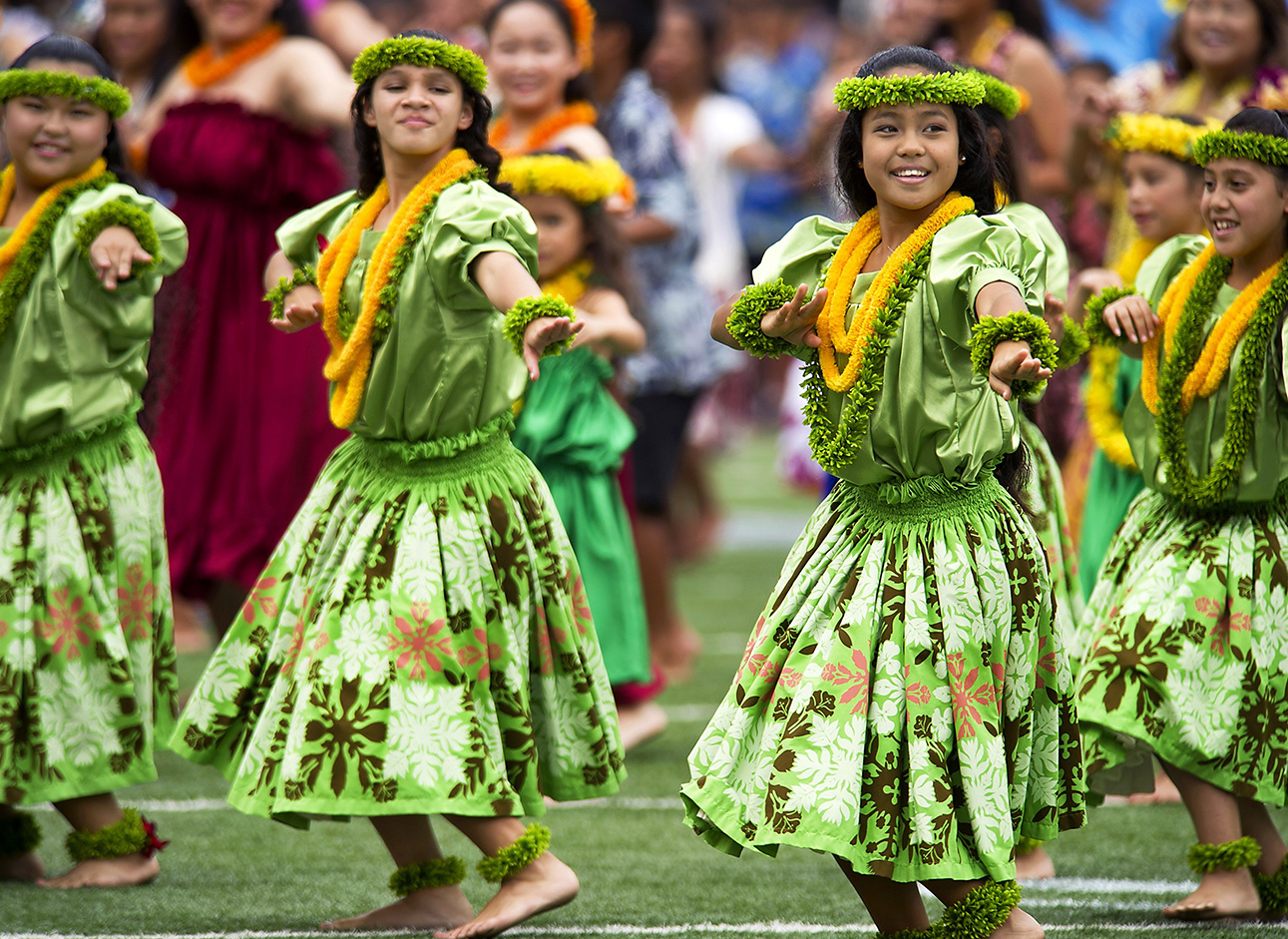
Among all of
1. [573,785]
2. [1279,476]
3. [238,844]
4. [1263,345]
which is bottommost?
[238,844]

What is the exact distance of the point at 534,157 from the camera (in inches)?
222

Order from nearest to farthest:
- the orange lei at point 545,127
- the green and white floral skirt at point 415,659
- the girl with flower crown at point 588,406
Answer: the green and white floral skirt at point 415,659 < the girl with flower crown at point 588,406 < the orange lei at point 545,127

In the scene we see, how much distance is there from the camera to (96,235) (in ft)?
14.2

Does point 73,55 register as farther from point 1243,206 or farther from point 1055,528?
point 1243,206

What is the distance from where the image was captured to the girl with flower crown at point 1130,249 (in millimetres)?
5129

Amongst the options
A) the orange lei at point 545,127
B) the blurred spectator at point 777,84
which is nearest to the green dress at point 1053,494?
the orange lei at point 545,127

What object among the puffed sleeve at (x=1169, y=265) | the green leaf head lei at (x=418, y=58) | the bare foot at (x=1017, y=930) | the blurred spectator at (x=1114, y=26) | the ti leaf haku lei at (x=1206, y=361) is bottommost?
the bare foot at (x=1017, y=930)

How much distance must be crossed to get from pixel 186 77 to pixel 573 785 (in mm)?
3250

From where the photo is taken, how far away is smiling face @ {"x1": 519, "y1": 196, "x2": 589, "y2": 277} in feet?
18.3

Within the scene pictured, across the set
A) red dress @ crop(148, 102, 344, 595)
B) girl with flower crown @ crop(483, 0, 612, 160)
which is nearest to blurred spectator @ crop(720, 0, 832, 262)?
girl with flower crown @ crop(483, 0, 612, 160)

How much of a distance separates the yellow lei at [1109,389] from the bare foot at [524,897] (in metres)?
2.14

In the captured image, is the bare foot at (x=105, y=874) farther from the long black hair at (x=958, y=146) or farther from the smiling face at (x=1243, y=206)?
the smiling face at (x=1243, y=206)

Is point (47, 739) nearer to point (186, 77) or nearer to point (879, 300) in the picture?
point (879, 300)

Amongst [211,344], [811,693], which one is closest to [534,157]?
[211,344]
